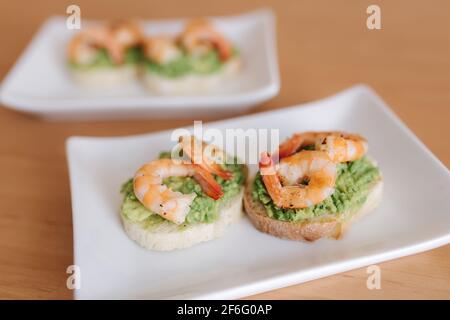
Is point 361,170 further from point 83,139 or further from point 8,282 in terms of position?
point 8,282

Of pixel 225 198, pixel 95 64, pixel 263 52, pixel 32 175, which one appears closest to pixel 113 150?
pixel 32 175

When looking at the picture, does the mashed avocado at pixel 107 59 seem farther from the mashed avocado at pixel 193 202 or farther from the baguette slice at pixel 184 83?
the mashed avocado at pixel 193 202

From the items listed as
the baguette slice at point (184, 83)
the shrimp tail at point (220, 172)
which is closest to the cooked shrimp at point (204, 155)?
the shrimp tail at point (220, 172)

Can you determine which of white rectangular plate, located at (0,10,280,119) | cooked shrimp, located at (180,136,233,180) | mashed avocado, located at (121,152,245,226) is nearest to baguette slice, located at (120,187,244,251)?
mashed avocado, located at (121,152,245,226)

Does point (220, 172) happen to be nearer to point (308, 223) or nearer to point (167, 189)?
point (167, 189)

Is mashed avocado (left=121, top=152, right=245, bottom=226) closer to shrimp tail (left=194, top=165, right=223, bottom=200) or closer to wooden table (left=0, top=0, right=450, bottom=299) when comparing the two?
shrimp tail (left=194, top=165, right=223, bottom=200)

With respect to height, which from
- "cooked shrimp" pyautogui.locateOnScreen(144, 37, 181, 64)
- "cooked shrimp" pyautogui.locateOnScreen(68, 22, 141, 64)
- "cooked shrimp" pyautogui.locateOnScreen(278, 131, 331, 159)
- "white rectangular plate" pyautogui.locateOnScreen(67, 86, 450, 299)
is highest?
"cooked shrimp" pyautogui.locateOnScreen(68, 22, 141, 64)

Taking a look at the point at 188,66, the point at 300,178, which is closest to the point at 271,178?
the point at 300,178
